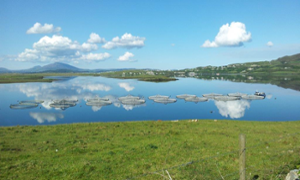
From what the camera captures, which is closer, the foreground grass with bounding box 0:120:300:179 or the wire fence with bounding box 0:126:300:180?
the wire fence with bounding box 0:126:300:180

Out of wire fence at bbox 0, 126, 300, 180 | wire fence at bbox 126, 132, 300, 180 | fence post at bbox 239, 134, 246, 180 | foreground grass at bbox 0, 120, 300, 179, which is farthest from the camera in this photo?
foreground grass at bbox 0, 120, 300, 179

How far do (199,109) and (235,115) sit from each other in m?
16.6

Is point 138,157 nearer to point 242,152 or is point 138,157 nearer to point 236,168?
point 236,168

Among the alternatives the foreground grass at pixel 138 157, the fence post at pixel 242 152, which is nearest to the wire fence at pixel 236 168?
the foreground grass at pixel 138 157

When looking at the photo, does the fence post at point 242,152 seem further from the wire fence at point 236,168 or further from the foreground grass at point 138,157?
the wire fence at point 236,168

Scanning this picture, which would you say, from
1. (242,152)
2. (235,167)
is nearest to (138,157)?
(235,167)

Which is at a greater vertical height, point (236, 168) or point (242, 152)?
point (242, 152)

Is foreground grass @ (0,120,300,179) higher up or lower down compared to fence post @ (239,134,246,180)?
lower down

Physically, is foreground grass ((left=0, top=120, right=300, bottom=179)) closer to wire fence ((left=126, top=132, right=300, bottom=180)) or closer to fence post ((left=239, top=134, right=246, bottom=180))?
wire fence ((left=126, top=132, right=300, bottom=180))

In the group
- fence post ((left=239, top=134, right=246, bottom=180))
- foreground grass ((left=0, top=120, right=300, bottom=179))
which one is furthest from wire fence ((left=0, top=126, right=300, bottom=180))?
fence post ((left=239, top=134, right=246, bottom=180))

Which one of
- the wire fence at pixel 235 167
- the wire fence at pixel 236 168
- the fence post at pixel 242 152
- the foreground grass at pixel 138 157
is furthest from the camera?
the foreground grass at pixel 138 157

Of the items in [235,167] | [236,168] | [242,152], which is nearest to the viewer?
[242,152]

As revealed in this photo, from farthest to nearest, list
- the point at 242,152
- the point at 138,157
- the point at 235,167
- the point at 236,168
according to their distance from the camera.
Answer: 1. the point at 138,157
2. the point at 235,167
3. the point at 236,168
4. the point at 242,152

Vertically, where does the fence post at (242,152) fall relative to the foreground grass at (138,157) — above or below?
above
